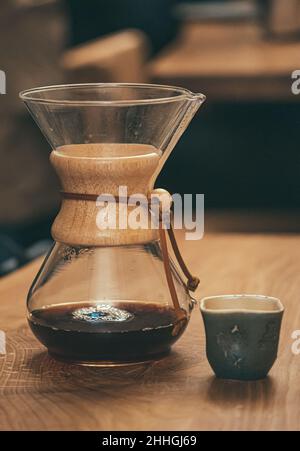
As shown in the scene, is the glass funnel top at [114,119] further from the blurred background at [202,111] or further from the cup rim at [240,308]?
the blurred background at [202,111]

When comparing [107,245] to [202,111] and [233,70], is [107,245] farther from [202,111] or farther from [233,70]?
[202,111]

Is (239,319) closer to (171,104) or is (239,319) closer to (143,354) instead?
(143,354)

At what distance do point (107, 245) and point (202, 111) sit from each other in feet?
9.02

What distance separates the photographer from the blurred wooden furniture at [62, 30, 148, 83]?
8.41 feet

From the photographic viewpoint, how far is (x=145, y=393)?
2.79ft

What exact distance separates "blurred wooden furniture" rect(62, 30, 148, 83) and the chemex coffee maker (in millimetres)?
1659

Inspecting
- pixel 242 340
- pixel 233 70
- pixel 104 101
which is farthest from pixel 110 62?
pixel 242 340

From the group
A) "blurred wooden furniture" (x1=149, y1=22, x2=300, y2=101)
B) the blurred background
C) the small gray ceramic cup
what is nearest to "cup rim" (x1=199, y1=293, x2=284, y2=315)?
the small gray ceramic cup

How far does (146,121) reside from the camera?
0.90 meters

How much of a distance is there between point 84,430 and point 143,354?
0.16m

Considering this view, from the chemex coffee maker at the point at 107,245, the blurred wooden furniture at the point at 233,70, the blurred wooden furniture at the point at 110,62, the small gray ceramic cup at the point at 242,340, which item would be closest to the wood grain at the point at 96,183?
the chemex coffee maker at the point at 107,245

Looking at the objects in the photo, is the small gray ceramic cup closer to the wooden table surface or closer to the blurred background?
the wooden table surface

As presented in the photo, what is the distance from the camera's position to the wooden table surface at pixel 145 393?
783 millimetres
